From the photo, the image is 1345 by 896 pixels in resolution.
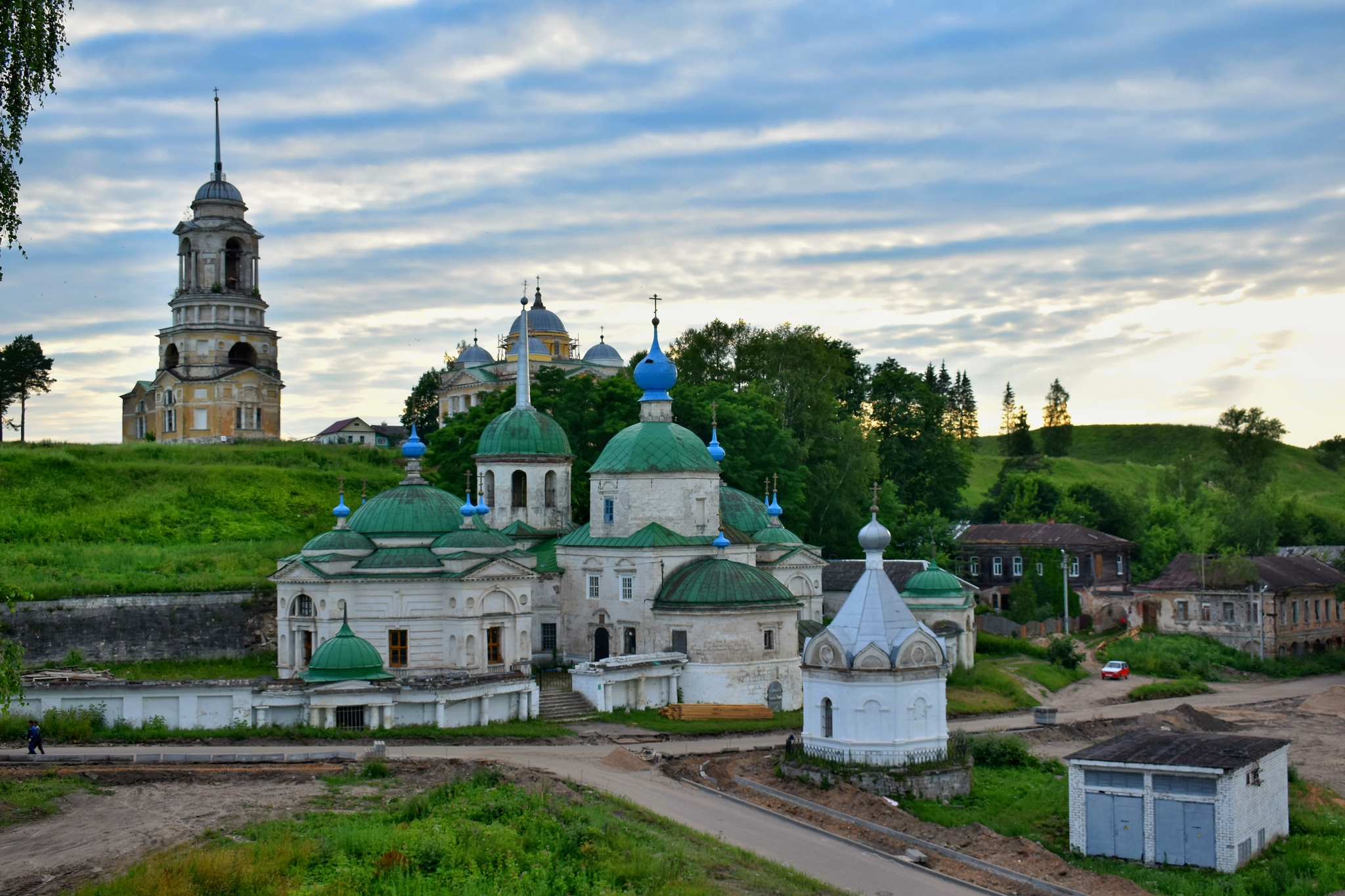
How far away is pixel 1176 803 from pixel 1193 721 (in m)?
14.5

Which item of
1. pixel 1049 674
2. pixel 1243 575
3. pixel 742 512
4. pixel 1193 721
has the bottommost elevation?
pixel 1193 721

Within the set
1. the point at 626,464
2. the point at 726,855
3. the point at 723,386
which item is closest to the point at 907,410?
the point at 723,386

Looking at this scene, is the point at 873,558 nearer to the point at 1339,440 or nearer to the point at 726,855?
the point at 726,855

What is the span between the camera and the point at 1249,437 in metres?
75.9

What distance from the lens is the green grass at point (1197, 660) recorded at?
47719 millimetres

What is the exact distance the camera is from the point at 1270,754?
2628cm

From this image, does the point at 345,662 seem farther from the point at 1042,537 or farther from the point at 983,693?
the point at 1042,537

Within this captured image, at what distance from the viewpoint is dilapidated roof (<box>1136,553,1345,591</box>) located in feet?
171

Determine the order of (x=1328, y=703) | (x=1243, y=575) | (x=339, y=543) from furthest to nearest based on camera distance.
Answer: (x=1243, y=575)
(x=1328, y=703)
(x=339, y=543)

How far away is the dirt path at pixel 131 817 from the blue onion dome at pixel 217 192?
38.5 meters

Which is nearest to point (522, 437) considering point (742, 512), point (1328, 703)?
point (742, 512)

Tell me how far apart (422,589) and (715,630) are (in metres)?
8.06

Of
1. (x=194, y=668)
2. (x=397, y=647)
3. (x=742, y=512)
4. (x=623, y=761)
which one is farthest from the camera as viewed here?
(x=742, y=512)

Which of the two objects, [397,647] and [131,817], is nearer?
A: [131,817]
